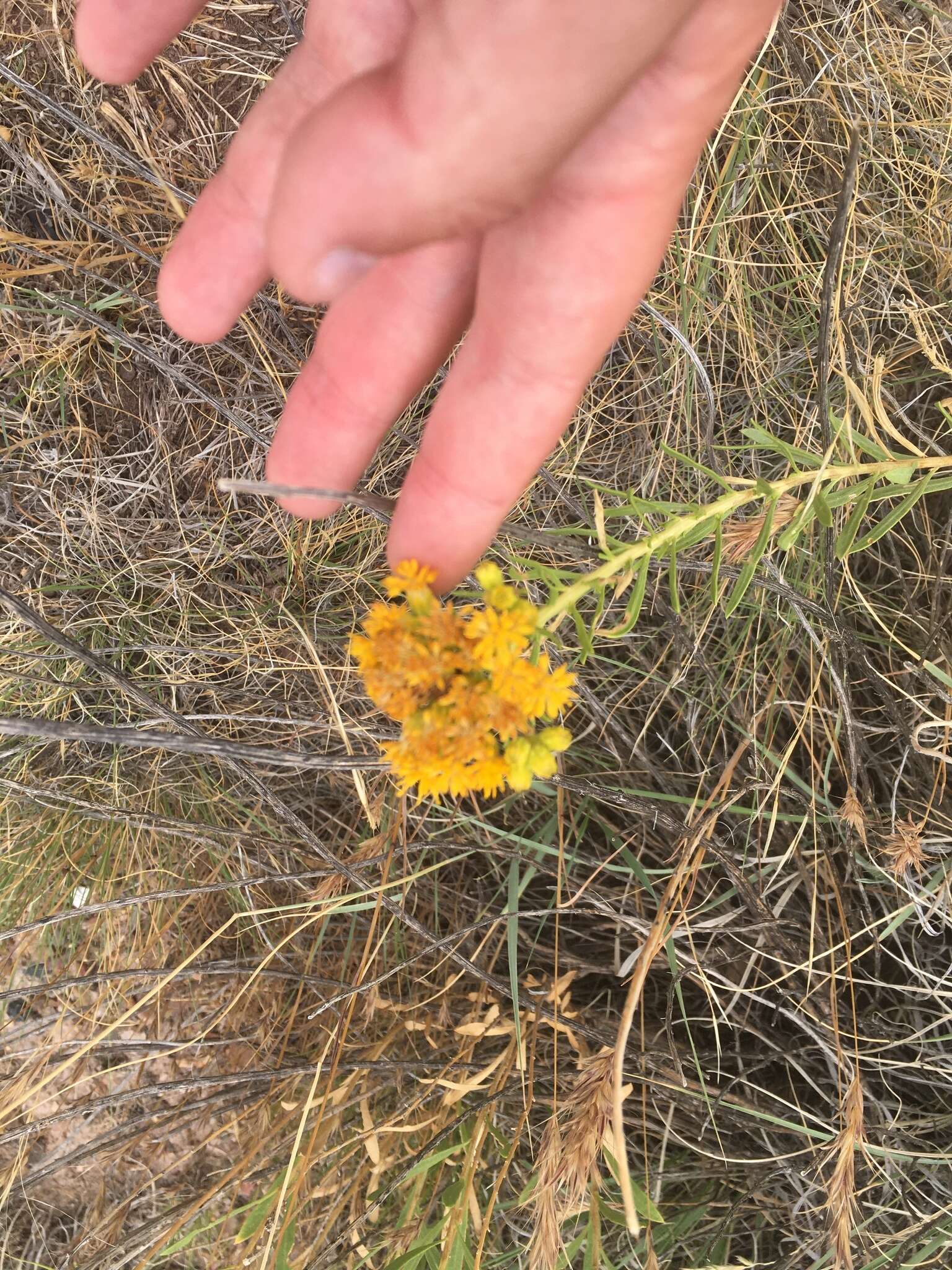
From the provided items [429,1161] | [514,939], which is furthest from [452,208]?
[429,1161]

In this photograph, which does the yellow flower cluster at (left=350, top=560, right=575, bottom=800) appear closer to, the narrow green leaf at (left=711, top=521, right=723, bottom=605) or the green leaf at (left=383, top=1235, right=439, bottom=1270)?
the narrow green leaf at (left=711, top=521, right=723, bottom=605)

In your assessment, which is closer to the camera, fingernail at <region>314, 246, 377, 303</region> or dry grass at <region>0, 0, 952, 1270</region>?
fingernail at <region>314, 246, 377, 303</region>

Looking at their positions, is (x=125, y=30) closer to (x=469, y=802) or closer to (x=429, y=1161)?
(x=469, y=802)

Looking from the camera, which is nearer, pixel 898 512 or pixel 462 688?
pixel 462 688

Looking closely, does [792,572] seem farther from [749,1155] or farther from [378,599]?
[749,1155]

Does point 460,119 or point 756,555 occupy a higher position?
point 460,119

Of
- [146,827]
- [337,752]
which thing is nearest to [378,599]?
[337,752]

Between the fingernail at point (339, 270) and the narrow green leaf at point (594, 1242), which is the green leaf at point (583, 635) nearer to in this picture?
the fingernail at point (339, 270)

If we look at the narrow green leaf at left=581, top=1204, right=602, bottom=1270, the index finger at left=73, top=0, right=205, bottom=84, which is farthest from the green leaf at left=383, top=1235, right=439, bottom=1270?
the index finger at left=73, top=0, right=205, bottom=84
